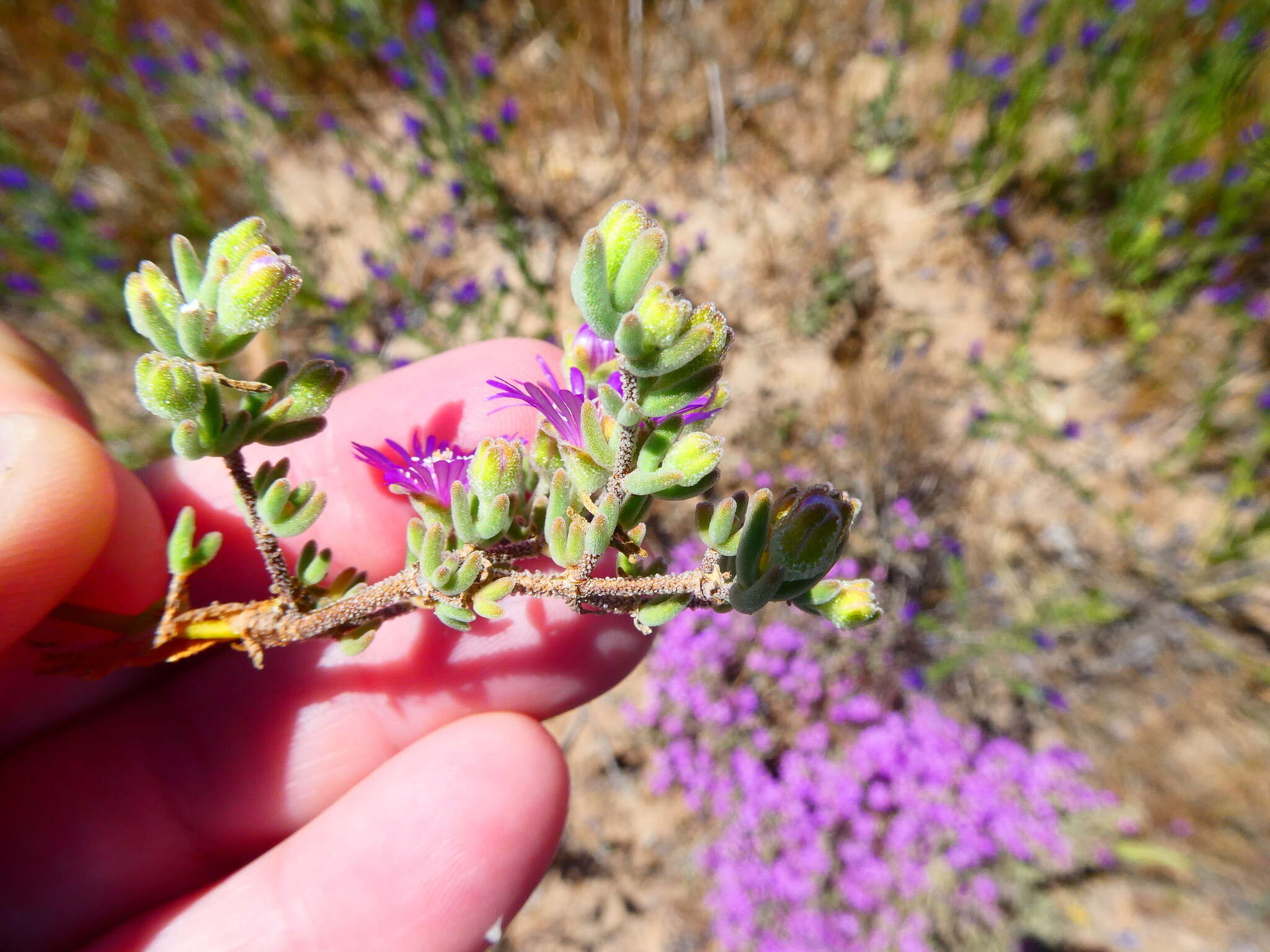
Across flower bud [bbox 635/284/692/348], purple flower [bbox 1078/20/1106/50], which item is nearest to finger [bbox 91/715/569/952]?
flower bud [bbox 635/284/692/348]

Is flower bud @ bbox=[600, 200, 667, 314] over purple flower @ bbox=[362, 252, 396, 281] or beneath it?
beneath

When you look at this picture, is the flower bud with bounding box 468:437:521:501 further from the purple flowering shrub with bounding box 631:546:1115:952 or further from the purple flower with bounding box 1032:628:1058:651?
the purple flower with bounding box 1032:628:1058:651

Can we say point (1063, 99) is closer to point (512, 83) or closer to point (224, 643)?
point (512, 83)

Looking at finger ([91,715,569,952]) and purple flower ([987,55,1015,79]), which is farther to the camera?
purple flower ([987,55,1015,79])

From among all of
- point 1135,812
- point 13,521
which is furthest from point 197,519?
point 1135,812

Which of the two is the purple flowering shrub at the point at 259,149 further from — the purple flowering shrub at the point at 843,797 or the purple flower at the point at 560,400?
the purple flower at the point at 560,400

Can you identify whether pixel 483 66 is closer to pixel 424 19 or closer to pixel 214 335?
pixel 424 19
